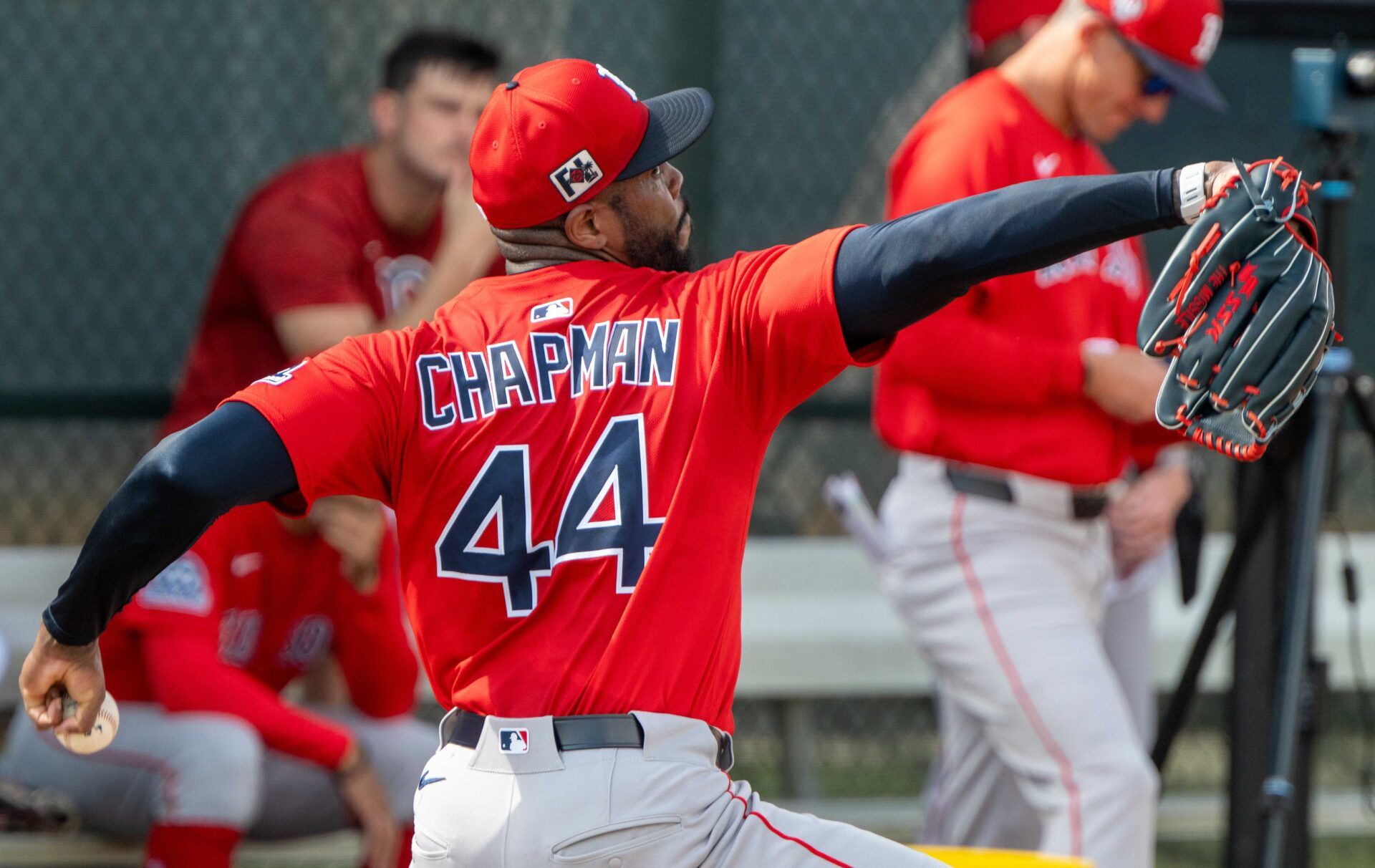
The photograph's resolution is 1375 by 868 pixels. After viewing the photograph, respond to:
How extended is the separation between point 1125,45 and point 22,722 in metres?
2.49

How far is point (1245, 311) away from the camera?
163 cm

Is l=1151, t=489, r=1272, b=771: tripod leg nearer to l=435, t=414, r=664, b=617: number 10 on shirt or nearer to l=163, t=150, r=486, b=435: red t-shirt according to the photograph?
l=435, t=414, r=664, b=617: number 10 on shirt

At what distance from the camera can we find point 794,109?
4.20m

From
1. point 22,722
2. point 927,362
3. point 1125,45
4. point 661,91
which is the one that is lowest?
point 22,722

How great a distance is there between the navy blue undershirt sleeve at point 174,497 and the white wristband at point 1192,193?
100cm

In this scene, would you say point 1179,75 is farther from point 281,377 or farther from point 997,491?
point 281,377

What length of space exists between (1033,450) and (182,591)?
5.35ft

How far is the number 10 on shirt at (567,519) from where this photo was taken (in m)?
1.81

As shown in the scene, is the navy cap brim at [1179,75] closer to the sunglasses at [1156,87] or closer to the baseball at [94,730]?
the sunglasses at [1156,87]

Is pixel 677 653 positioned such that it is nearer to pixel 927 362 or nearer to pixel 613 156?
pixel 613 156

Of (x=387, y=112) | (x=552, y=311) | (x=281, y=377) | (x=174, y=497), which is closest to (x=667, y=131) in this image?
(x=552, y=311)

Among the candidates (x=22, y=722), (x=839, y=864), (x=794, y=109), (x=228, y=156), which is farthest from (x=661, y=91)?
(x=839, y=864)

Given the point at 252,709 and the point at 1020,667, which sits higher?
the point at 1020,667

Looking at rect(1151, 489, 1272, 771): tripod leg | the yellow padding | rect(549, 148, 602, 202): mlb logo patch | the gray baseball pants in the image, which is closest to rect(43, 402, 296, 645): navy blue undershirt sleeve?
rect(549, 148, 602, 202): mlb logo patch
